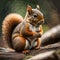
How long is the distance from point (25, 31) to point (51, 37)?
1.89 ft

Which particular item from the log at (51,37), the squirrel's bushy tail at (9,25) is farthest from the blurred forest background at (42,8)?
the squirrel's bushy tail at (9,25)

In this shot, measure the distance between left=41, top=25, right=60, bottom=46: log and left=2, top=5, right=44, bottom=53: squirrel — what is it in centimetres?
34

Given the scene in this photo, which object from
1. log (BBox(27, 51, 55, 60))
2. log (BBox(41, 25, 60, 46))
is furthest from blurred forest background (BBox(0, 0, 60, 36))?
log (BBox(27, 51, 55, 60))

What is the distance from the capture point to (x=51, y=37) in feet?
11.5

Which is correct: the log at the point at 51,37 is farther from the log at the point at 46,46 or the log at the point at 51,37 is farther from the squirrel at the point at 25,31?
the squirrel at the point at 25,31

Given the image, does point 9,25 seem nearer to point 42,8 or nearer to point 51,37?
point 51,37

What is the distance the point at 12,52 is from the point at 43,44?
49 centimetres

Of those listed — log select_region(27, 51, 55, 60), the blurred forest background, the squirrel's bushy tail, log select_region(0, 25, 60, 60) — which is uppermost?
the blurred forest background

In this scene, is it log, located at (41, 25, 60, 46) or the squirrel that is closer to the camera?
the squirrel

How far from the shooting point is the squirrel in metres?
2.99

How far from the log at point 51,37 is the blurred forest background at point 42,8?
0.19 ft

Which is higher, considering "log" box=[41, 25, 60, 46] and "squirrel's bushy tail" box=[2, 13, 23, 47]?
"squirrel's bushy tail" box=[2, 13, 23, 47]

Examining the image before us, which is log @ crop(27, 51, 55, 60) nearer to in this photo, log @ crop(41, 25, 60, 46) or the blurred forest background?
log @ crop(41, 25, 60, 46)

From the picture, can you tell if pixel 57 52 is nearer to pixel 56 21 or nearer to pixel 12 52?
pixel 12 52
